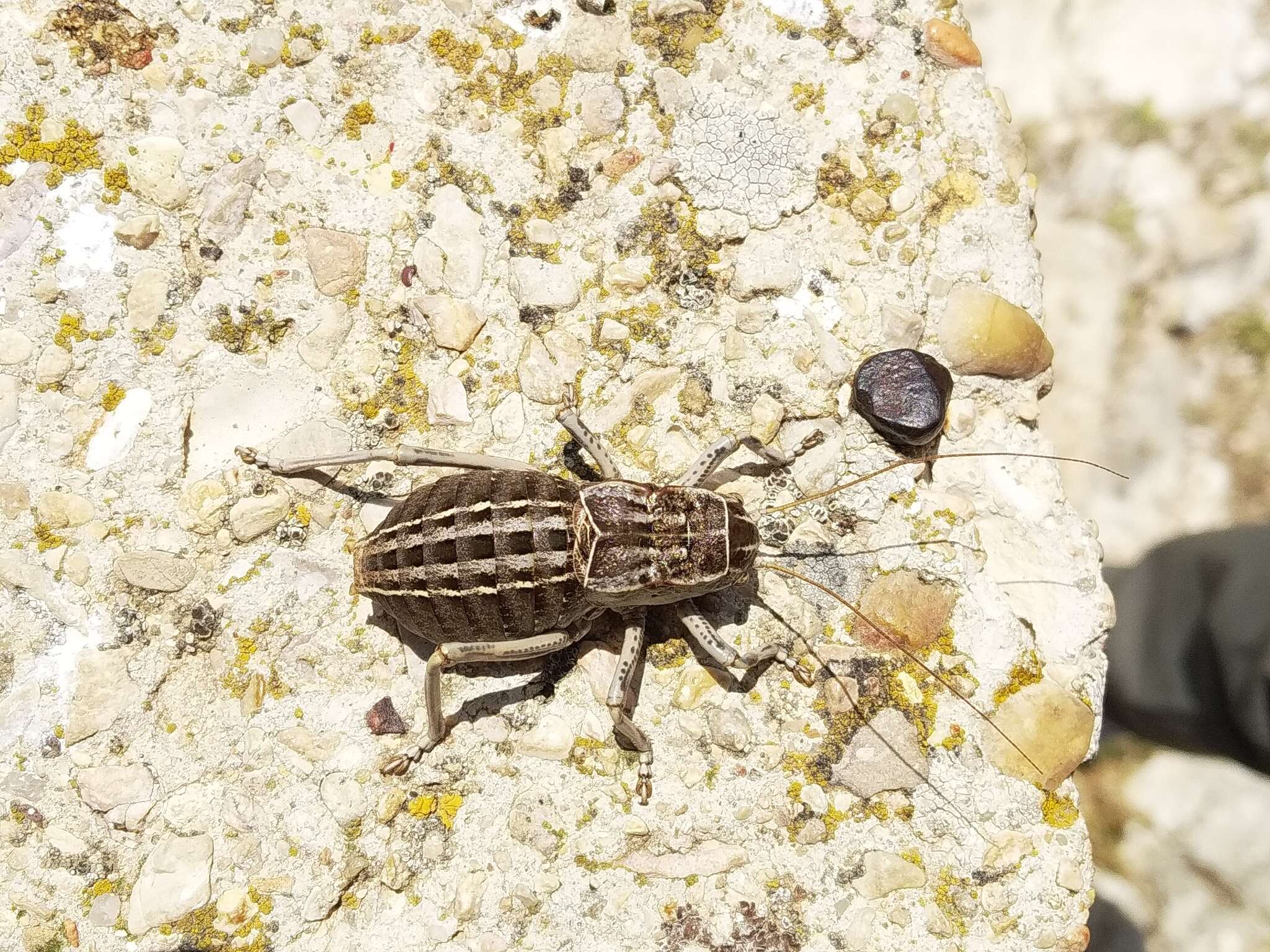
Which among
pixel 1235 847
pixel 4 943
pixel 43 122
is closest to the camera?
pixel 4 943

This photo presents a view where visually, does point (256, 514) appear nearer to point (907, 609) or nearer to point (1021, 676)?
point (907, 609)

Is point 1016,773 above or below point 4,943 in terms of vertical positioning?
above

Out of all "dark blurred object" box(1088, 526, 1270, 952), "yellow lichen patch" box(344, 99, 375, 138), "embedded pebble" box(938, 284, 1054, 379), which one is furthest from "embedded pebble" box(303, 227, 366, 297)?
"dark blurred object" box(1088, 526, 1270, 952)

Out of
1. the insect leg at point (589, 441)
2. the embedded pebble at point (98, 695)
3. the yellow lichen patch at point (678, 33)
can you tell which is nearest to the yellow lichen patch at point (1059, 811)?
the insect leg at point (589, 441)

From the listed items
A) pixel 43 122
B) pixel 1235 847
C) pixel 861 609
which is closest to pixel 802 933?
pixel 861 609

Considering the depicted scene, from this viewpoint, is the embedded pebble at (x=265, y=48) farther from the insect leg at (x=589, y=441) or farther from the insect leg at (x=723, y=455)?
the insect leg at (x=723, y=455)

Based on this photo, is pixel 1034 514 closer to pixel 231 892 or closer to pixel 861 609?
pixel 861 609

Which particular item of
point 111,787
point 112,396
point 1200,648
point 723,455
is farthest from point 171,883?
point 1200,648
